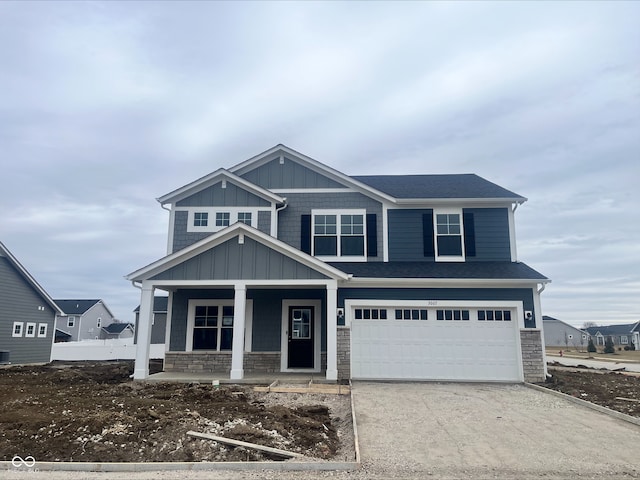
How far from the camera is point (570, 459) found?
5.95 metres

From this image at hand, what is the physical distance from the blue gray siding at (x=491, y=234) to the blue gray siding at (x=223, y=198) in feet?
23.5

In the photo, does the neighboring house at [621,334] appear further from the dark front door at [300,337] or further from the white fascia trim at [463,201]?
the dark front door at [300,337]

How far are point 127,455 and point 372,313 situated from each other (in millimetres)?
8158

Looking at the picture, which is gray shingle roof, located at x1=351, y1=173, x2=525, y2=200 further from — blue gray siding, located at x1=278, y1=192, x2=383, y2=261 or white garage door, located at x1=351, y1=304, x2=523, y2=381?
white garage door, located at x1=351, y1=304, x2=523, y2=381

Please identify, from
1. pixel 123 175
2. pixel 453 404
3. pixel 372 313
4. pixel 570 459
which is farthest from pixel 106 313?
pixel 570 459

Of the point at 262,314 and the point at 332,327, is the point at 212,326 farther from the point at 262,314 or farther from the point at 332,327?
the point at 332,327

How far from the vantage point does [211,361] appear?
45.0 feet

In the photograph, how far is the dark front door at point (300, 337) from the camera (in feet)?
44.9

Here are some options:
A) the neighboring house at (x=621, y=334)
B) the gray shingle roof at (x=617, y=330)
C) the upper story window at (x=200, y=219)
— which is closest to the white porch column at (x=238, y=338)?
the upper story window at (x=200, y=219)

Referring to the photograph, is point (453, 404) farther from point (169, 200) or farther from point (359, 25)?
point (169, 200)

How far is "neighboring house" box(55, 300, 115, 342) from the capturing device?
145ft

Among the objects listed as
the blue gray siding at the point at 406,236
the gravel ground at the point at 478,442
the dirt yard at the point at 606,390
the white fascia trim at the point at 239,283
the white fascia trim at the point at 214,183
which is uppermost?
the white fascia trim at the point at 214,183

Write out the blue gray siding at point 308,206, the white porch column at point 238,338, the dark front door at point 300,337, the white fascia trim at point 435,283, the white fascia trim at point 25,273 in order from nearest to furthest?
1. the white porch column at point 238,338
2. the white fascia trim at point 435,283
3. the dark front door at point 300,337
4. the blue gray siding at point 308,206
5. the white fascia trim at point 25,273

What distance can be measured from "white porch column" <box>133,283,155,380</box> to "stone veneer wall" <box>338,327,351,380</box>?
5294 mm
